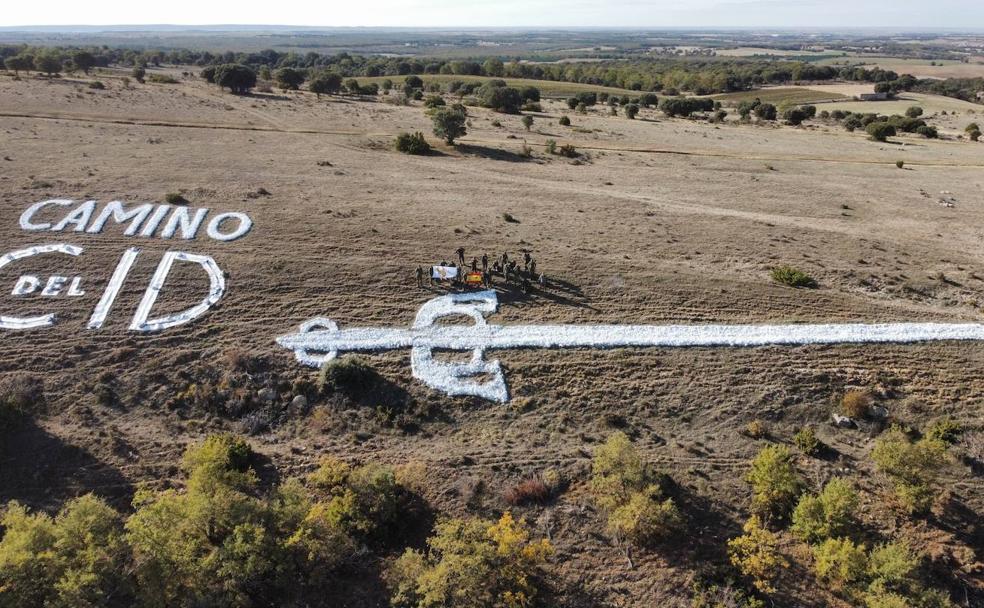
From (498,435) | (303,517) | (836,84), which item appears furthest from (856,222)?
(836,84)

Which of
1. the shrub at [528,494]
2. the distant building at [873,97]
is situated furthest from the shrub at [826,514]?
the distant building at [873,97]

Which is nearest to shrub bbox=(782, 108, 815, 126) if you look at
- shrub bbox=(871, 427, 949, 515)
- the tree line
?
the tree line

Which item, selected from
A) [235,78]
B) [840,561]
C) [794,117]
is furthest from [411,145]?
[794,117]

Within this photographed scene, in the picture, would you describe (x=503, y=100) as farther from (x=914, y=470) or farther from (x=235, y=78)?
(x=914, y=470)

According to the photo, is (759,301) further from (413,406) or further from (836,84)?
(836,84)

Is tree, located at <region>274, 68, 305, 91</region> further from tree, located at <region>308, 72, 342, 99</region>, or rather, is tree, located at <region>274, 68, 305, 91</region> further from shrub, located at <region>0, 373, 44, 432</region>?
shrub, located at <region>0, 373, 44, 432</region>

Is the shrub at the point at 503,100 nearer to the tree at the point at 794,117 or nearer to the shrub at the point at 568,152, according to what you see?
the shrub at the point at 568,152
